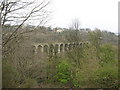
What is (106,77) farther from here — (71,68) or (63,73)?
(63,73)

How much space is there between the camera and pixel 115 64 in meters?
7.94

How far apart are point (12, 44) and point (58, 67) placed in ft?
28.4

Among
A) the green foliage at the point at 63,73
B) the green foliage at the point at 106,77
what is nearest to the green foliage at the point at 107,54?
the green foliage at the point at 106,77

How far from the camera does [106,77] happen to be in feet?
25.0

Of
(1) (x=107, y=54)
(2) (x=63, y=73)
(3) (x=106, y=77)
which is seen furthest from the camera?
(2) (x=63, y=73)

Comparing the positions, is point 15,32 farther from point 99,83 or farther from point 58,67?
point 58,67

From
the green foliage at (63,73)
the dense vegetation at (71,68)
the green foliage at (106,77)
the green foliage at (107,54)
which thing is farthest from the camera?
the green foliage at (63,73)

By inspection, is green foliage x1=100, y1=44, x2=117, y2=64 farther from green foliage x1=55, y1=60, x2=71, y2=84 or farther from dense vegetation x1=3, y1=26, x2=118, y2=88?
green foliage x1=55, y1=60, x2=71, y2=84

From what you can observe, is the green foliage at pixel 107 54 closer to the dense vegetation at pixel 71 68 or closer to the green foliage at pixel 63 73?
the dense vegetation at pixel 71 68

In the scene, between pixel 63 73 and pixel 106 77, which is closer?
pixel 106 77

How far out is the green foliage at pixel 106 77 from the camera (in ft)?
24.4

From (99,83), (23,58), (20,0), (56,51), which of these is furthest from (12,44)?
(56,51)

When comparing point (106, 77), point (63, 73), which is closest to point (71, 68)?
point (63, 73)

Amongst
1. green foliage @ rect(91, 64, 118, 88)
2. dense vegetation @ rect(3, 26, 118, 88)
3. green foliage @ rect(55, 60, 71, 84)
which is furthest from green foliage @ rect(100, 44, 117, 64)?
green foliage @ rect(55, 60, 71, 84)
